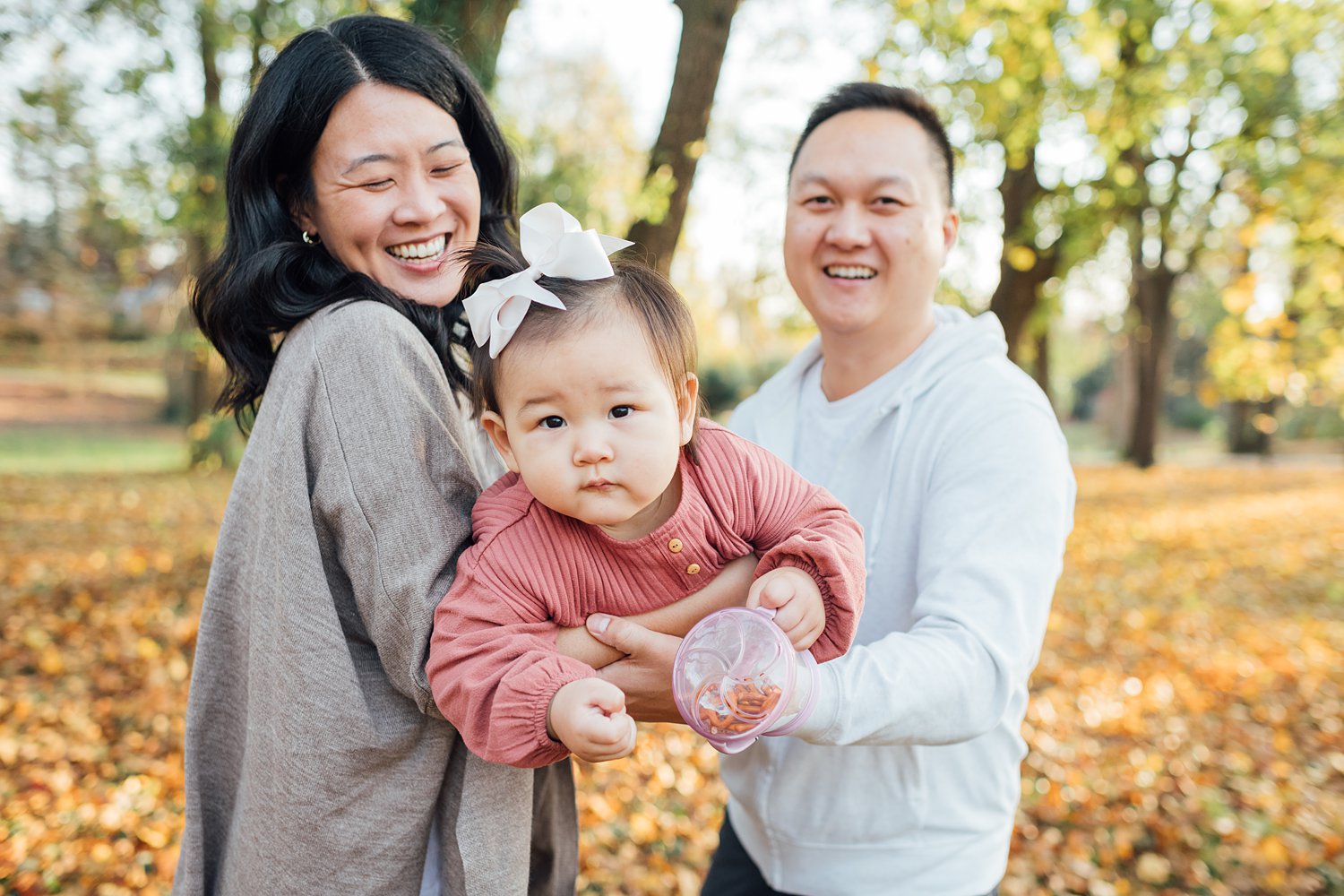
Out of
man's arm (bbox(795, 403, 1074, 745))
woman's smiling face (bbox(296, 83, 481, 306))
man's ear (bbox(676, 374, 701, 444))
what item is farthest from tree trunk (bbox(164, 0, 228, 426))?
man's arm (bbox(795, 403, 1074, 745))

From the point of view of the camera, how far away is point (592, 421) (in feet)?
5.15

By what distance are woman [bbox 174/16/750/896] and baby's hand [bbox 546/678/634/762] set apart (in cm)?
28

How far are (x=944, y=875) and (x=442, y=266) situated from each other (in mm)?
1721

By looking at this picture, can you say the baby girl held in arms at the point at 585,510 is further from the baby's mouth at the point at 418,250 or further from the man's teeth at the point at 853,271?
the man's teeth at the point at 853,271

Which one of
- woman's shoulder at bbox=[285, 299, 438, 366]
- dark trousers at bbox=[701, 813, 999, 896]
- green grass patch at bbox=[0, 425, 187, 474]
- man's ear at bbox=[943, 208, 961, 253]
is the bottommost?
green grass patch at bbox=[0, 425, 187, 474]

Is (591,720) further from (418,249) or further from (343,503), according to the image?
(418,249)

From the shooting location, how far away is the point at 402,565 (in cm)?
164

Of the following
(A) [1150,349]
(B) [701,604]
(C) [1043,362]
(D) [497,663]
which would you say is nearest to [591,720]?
(D) [497,663]

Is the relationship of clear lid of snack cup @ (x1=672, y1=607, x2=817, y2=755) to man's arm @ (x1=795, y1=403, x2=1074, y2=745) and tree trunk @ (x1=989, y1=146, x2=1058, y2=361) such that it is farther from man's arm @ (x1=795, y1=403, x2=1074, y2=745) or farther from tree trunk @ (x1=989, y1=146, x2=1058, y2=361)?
tree trunk @ (x1=989, y1=146, x2=1058, y2=361)

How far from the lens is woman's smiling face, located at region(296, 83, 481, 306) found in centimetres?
189

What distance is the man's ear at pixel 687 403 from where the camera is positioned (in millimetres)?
1707

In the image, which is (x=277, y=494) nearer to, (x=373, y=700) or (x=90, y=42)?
(x=373, y=700)

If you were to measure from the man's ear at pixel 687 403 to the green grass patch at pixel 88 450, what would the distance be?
16565 mm

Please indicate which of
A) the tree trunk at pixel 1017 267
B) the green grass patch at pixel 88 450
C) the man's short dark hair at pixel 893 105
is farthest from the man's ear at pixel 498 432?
the green grass patch at pixel 88 450
